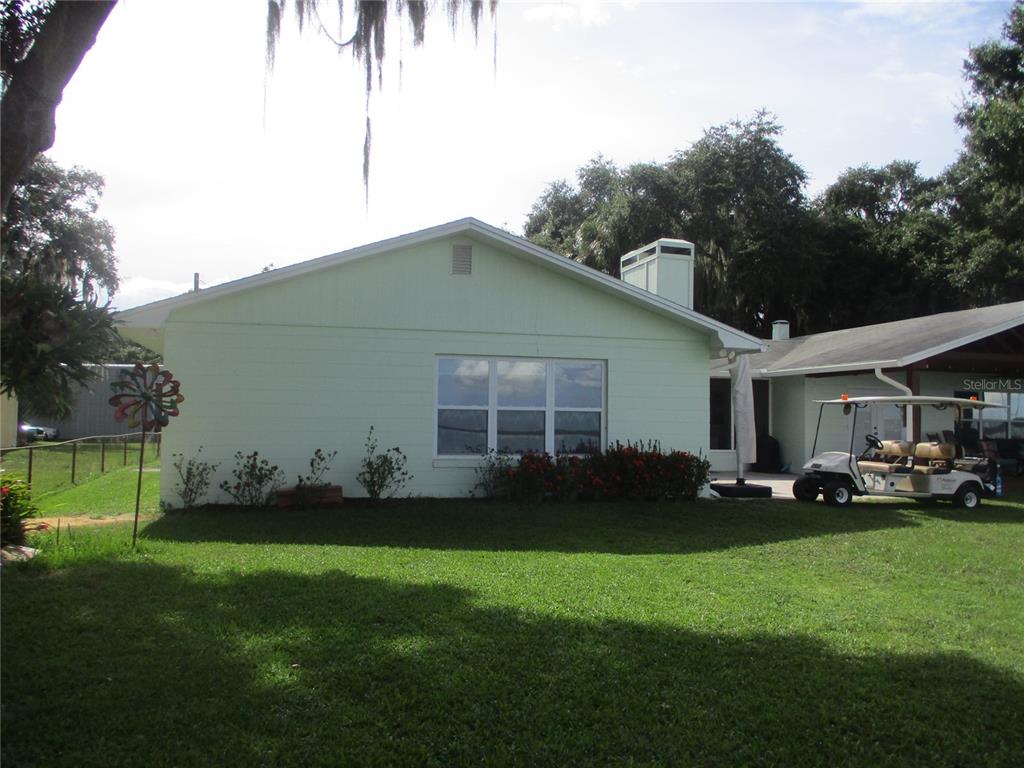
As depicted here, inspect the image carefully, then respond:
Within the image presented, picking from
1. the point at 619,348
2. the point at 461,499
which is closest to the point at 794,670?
the point at 461,499

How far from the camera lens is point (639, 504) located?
12547mm

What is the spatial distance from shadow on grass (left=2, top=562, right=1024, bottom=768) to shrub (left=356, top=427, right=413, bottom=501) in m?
5.97

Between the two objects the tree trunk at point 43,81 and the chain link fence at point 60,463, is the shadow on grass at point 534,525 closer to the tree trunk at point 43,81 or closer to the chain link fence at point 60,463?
the chain link fence at point 60,463

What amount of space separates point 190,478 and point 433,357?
155 inches

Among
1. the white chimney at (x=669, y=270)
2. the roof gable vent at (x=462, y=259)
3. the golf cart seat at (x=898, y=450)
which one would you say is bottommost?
the golf cart seat at (x=898, y=450)

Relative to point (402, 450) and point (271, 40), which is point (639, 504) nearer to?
point (402, 450)

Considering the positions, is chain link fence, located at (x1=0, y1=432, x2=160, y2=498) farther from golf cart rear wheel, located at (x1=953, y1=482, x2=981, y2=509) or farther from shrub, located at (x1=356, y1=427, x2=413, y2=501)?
golf cart rear wheel, located at (x1=953, y1=482, x2=981, y2=509)

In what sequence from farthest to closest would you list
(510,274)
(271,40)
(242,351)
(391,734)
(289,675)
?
(510,274) → (242,351) → (271,40) → (289,675) → (391,734)

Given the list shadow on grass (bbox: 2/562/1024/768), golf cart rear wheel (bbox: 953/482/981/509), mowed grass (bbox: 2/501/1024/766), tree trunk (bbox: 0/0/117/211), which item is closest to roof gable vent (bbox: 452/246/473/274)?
mowed grass (bbox: 2/501/1024/766)

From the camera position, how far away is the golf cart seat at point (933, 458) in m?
13.3

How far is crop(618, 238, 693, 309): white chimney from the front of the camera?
15906 mm

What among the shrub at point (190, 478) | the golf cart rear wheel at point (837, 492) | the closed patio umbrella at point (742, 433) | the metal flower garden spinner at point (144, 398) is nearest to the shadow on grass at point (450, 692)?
the metal flower garden spinner at point (144, 398)

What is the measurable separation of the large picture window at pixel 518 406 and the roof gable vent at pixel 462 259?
1.40 metres

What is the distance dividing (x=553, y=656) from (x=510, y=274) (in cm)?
865
